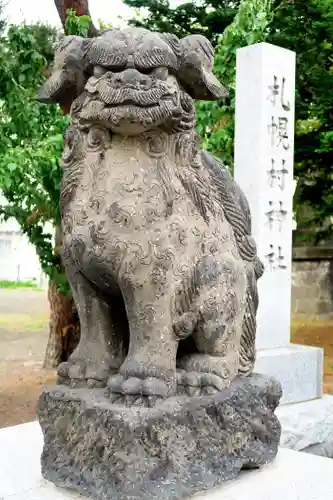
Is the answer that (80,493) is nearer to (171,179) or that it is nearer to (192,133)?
(171,179)

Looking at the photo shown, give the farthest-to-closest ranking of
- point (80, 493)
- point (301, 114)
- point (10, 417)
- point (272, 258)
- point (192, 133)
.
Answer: point (301, 114) → point (10, 417) → point (272, 258) → point (192, 133) → point (80, 493)

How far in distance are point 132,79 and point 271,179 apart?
8.33ft

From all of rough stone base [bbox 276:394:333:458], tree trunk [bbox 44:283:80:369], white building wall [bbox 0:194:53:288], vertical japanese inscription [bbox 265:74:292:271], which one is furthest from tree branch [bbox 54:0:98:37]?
white building wall [bbox 0:194:53:288]

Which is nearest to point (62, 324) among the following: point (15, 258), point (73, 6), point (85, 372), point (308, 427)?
point (73, 6)

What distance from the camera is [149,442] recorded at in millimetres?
1418

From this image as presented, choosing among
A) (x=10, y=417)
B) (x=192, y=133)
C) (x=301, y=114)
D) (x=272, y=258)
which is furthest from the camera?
(x=301, y=114)

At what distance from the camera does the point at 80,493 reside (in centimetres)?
148

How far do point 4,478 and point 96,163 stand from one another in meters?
0.89

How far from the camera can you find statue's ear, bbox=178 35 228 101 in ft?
5.14

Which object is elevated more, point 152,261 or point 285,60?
point 285,60

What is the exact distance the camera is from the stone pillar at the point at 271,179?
3805 millimetres

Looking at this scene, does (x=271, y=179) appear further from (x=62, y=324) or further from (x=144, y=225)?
(x=62, y=324)

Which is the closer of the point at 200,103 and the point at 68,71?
the point at 68,71

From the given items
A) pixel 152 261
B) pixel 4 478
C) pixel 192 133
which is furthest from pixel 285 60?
pixel 4 478
